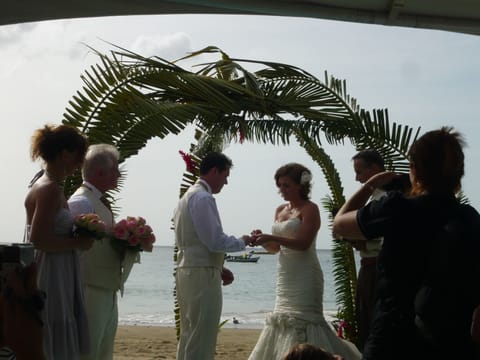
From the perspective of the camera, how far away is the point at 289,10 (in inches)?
361

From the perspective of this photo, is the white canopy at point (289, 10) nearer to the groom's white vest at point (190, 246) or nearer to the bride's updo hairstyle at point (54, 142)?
the groom's white vest at point (190, 246)

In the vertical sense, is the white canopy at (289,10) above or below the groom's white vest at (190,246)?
above

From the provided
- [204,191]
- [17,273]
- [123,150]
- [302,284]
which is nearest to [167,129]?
[123,150]

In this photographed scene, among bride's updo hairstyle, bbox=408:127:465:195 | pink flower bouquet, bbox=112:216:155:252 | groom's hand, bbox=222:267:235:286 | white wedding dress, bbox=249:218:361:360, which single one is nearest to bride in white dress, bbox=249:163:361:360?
white wedding dress, bbox=249:218:361:360

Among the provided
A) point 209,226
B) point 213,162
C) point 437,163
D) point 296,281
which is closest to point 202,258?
point 209,226

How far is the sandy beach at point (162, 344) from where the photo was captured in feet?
42.4

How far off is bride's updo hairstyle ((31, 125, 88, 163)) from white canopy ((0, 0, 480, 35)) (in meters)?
4.54

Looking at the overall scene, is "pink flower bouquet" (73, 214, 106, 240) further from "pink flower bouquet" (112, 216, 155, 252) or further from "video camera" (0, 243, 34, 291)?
"video camera" (0, 243, 34, 291)

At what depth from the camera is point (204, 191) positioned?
626 centimetres

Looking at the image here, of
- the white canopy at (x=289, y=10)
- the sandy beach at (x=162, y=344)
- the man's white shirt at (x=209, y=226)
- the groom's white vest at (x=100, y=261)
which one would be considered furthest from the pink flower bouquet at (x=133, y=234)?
the sandy beach at (x=162, y=344)

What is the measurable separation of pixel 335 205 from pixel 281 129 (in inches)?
44.7

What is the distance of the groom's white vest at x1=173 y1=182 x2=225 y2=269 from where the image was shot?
623 cm

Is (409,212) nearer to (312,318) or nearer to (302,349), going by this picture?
(302,349)

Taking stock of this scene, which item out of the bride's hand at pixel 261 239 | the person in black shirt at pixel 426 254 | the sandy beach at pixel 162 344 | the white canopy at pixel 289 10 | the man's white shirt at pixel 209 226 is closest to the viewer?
the person in black shirt at pixel 426 254
